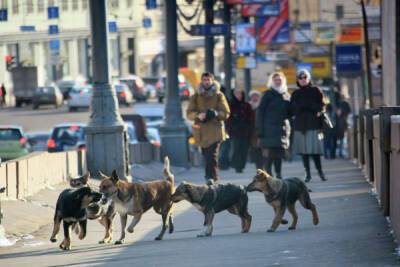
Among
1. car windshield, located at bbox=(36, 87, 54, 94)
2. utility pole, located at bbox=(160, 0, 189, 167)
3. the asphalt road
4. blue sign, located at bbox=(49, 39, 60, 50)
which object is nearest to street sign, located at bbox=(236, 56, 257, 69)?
blue sign, located at bbox=(49, 39, 60, 50)

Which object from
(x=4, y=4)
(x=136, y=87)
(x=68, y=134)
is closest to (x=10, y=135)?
(x=68, y=134)

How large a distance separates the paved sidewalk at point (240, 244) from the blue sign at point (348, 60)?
112 feet

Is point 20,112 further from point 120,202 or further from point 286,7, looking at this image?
point 120,202

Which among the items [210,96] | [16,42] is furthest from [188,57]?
[210,96]

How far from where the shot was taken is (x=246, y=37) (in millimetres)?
50031

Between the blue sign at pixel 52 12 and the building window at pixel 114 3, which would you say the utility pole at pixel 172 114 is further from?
the building window at pixel 114 3

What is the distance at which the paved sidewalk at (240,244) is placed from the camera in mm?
11266

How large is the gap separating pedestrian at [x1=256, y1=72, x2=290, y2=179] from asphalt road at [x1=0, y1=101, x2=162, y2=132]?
3715 cm

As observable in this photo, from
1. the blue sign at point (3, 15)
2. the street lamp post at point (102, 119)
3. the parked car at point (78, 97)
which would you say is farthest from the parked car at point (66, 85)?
the street lamp post at point (102, 119)

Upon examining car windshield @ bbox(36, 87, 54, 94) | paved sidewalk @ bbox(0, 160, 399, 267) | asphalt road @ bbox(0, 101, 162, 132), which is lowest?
asphalt road @ bbox(0, 101, 162, 132)

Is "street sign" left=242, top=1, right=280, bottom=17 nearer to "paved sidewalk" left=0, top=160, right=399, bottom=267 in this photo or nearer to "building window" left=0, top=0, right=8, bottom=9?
"building window" left=0, top=0, right=8, bottom=9

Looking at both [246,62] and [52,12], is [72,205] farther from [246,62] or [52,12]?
[246,62]

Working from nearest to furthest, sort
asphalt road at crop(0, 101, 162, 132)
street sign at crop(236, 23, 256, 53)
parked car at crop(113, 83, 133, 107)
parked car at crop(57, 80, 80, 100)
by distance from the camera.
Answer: street sign at crop(236, 23, 256, 53) → asphalt road at crop(0, 101, 162, 132) → parked car at crop(57, 80, 80, 100) → parked car at crop(113, 83, 133, 107)

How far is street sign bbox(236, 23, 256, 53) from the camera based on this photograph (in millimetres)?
49906
